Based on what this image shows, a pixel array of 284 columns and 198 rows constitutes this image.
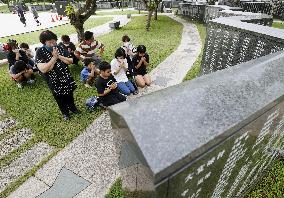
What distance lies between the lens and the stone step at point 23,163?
4.82 metres

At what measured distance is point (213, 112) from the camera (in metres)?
2.01

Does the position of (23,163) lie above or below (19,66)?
below

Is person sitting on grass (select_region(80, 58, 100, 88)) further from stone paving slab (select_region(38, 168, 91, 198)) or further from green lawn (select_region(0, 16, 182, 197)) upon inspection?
stone paving slab (select_region(38, 168, 91, 198))

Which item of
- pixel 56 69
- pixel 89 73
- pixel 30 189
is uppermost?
pixel 56 69

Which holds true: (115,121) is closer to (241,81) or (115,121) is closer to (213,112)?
(213,112)

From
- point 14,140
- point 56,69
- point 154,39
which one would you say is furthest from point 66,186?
point 154,39

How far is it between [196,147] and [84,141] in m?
4.36

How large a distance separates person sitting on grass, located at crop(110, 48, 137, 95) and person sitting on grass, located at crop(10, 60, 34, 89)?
131 inches

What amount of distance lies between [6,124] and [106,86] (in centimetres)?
293

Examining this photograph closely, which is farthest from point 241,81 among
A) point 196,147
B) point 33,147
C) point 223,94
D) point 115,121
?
point 33,147

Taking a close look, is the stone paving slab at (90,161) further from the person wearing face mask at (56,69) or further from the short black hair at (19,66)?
the short black hair at (19,66)

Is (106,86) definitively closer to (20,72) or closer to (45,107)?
(45,107)

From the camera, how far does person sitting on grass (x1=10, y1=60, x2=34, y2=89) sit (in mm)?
8422

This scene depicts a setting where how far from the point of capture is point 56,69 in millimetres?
5758
